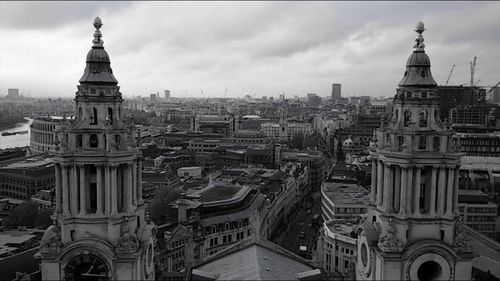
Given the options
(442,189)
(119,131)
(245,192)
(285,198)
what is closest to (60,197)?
(119,131)

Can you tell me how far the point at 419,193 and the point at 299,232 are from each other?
80.4m

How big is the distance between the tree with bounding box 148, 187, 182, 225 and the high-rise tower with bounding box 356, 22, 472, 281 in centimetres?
5159

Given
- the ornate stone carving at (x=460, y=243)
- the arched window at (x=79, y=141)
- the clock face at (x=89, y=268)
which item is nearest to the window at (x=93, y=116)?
the arched window at (x=79, y=141)

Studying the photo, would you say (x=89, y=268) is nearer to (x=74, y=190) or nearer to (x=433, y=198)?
(x=74, y=190)

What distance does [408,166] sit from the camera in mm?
35688

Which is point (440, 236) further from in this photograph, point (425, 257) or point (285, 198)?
point (285, 198)

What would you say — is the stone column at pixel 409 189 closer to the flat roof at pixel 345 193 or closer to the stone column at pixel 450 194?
the stone column at pixel 450 194

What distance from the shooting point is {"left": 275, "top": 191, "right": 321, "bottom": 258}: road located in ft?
338

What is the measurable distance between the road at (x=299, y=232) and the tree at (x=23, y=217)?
155ft

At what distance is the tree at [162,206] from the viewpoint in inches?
3332

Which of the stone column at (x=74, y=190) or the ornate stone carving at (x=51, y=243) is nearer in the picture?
the ornate stone carving at (x=51, y=243)

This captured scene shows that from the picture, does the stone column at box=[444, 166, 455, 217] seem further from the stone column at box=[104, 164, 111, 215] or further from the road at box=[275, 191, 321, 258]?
the road at box=[275, 191, 321, 258]

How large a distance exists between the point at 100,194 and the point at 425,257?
76.3 feet

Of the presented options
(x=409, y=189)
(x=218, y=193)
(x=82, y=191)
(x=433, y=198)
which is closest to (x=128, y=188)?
(x=82, y=191)
